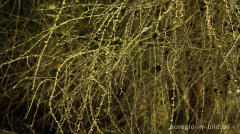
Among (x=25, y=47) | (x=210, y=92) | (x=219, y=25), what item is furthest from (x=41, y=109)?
(x=219, y=25)

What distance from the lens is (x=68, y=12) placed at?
2.61 metres

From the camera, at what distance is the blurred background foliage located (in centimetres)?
157

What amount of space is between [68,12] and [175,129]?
1315 millimetres

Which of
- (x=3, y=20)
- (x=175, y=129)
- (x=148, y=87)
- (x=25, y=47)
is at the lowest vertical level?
(x=175, y=129)

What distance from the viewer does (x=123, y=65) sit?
4.88 feet

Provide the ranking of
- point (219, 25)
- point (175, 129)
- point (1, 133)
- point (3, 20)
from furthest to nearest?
point (3, 20), point (1, 133), point (175, 129), point (219, 25)

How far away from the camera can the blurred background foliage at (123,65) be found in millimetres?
1565

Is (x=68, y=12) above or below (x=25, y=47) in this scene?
above

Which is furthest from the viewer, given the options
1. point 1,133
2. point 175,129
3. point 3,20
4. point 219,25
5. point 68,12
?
point 3,20

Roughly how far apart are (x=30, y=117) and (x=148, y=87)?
1.50m

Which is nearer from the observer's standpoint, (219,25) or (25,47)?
(219,25)

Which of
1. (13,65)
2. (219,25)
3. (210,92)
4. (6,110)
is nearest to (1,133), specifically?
(6,110)

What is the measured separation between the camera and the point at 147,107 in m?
2.43

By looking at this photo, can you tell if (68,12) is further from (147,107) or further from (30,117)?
(30,117)
